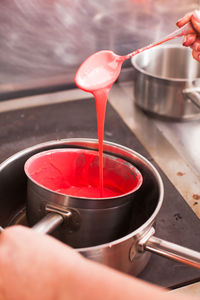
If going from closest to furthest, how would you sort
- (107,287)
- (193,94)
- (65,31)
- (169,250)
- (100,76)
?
(107,287) → (169,250) → (100,76) → (193,94) → (65,31)

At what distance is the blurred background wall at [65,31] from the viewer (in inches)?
43.6

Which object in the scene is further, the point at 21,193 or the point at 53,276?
the point at 21,193

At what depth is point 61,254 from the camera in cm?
38

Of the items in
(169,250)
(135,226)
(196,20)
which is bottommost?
(135,226)

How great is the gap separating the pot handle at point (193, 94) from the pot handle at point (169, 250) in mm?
456

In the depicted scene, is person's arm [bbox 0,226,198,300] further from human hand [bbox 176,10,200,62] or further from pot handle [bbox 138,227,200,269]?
human hand [bbox 176,10,200,62]

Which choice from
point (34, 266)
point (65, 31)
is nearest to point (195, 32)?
point (65, 31)

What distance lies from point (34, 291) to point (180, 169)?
616 millimetres

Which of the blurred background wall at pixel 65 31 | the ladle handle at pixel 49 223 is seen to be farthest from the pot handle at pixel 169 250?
the blurred background wall at pixel 65 31

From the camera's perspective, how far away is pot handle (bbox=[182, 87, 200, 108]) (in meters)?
0.98

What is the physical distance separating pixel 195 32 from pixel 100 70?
0.78 feet

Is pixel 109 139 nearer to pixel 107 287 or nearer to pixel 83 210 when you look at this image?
pixel 83 210

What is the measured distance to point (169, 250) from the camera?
0.61 meters

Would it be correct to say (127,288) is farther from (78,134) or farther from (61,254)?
(78,134)
